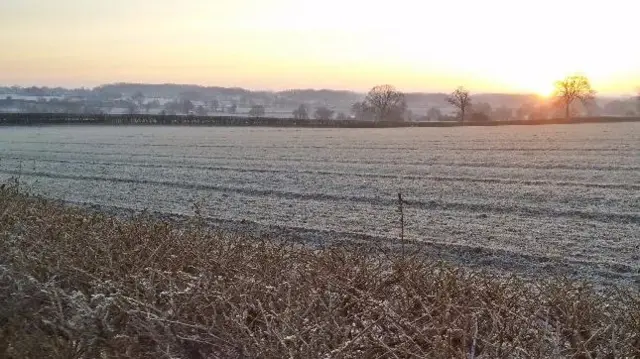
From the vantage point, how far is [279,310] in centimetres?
457

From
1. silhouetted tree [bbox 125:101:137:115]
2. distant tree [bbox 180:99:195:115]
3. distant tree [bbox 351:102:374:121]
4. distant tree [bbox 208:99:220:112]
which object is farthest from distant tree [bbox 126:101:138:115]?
distant tree [bbox 351:102:374:121]

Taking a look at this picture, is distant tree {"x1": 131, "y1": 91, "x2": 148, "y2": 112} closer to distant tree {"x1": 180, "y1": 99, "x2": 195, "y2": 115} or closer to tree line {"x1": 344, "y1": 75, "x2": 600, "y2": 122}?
distant tree {"x1": 180, "y1": 99, "x2": 195, "y2": 115}

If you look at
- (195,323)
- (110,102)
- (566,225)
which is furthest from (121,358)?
(110,102)

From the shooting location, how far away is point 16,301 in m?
5.12

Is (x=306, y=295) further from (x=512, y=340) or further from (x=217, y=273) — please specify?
(x=512, y=340)

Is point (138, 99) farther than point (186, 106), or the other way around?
point (138, 99)

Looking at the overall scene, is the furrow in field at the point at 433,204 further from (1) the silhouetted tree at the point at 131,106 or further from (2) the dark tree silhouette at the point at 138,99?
(2) the dark tree silhouette at the point at 138,99

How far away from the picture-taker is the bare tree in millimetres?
120500

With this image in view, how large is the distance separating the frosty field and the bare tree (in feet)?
259

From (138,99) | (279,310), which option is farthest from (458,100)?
(279,310)

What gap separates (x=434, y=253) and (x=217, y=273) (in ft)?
22.8

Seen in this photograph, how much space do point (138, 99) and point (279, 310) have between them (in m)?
158

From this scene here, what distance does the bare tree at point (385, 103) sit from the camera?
120 meters

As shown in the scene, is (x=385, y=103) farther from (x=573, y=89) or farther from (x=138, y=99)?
(x=138, y=99)
